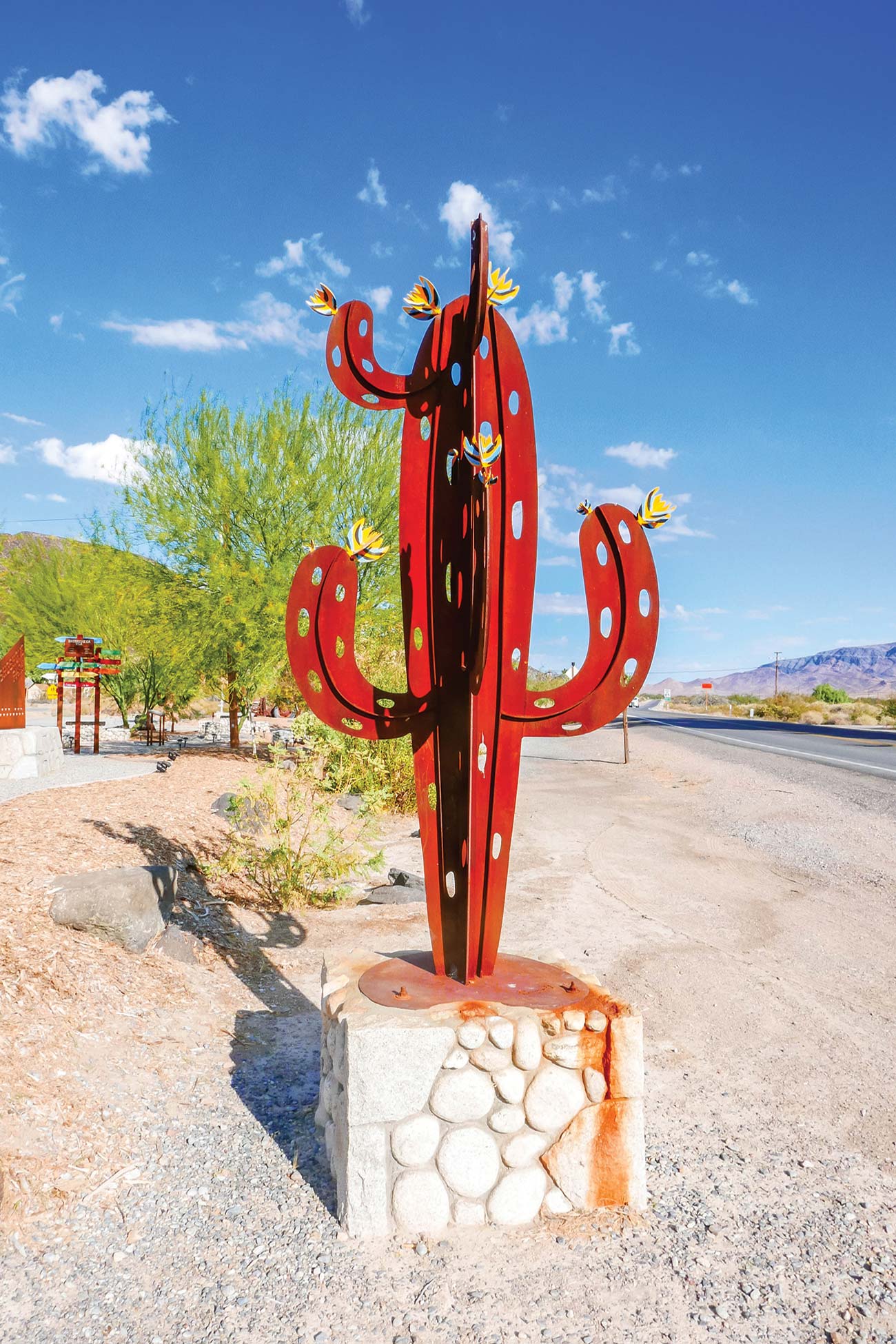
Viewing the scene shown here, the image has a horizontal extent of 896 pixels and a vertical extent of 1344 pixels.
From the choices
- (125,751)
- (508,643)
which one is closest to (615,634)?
(508,643)

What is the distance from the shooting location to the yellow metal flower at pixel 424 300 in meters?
3.58

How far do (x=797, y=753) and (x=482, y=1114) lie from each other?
61.5 feet

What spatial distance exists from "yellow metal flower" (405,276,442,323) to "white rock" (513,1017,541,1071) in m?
2.84

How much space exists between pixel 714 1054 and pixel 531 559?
8.93 ft

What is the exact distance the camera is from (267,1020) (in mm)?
4605

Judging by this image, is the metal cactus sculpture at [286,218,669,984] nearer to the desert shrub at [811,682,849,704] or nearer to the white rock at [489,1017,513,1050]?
the white rock at [489,1017,513,1050]

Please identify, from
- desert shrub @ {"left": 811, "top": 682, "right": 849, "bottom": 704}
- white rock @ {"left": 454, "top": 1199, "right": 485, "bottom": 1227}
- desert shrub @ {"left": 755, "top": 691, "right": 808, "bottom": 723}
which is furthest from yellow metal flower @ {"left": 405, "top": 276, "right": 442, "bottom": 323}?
desert shrub @ {"left": 811, "top": 682, "right": 849, "bottom": 704}

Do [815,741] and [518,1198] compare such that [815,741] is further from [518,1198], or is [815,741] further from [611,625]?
[518,1198]

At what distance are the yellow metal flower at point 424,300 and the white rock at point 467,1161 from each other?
125 inches

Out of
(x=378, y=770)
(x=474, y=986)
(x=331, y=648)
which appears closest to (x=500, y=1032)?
(x=474, y=986)

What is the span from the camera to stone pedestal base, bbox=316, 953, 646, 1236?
2809 millimetres

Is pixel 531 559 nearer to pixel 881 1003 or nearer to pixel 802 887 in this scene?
pixel 881 1003

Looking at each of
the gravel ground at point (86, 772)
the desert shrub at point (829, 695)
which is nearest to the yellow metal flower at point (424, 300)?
the gravel ground at point (86, 772)

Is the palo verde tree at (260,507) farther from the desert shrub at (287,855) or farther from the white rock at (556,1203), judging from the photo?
the white rock at (556,1203)
